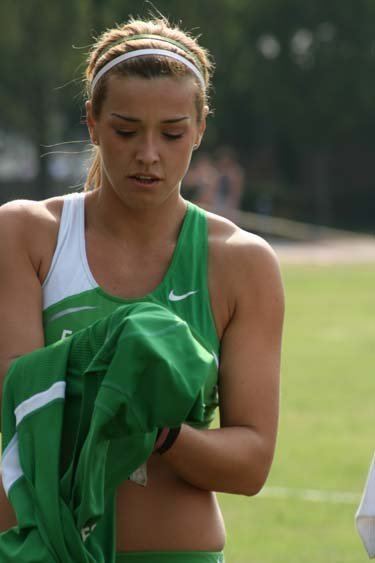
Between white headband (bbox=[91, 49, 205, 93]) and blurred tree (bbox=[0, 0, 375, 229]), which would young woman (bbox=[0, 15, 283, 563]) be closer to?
white headband (bbox=[91, 49, 205, 93])

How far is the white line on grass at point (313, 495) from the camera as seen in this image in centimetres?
756

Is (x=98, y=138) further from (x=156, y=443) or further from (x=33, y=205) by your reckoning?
(x=156, y=443)

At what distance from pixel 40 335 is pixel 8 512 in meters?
0.38

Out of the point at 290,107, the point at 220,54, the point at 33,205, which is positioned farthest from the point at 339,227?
the point at 33,205

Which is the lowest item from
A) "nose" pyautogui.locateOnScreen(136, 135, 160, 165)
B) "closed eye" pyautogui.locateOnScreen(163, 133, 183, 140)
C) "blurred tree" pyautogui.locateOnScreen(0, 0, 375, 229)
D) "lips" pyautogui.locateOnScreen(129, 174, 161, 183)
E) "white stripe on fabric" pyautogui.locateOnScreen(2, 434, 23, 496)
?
"blurred tree" pyautogui.locateOnScreen(0, 0, 375, 229)

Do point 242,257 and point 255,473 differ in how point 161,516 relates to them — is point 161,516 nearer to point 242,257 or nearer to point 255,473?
point 255,473

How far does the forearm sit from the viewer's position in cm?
264

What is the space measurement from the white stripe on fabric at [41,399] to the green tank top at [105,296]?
10.3 inches

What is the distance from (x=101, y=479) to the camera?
244 cm

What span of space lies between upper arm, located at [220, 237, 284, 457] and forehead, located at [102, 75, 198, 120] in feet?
1.14

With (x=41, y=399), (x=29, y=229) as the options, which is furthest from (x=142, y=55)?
(x=41, y=399)

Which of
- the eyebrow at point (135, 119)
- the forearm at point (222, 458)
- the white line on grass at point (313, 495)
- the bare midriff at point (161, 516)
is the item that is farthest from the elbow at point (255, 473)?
the white line on grass at point (313, 495)

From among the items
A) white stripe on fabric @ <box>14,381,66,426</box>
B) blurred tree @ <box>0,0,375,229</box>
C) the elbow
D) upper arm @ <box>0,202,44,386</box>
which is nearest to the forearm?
the elbow

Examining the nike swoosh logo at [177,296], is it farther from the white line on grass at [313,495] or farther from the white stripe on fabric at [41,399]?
the white line on grass at [313,495]
